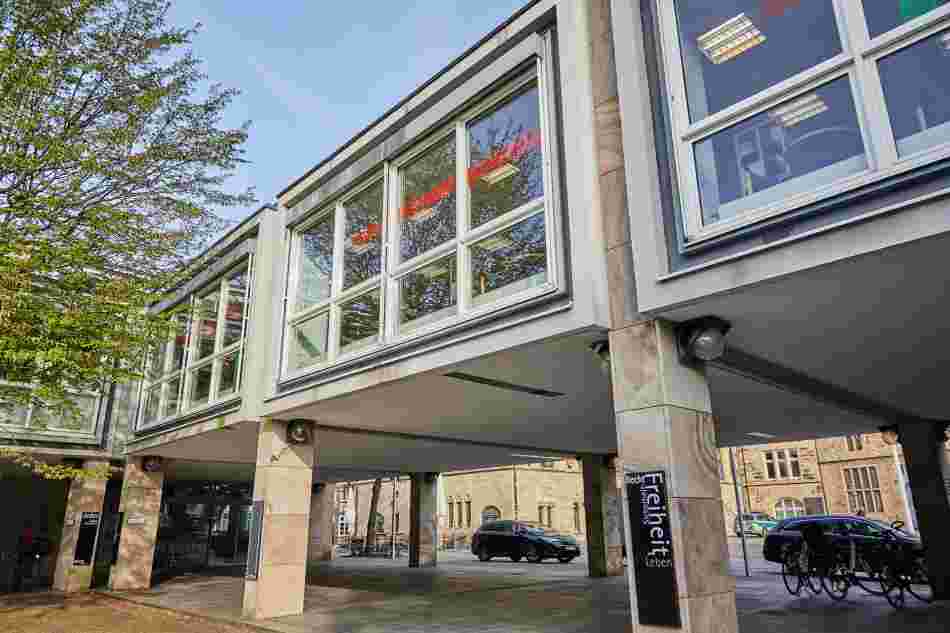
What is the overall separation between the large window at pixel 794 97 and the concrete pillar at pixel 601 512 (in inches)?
463

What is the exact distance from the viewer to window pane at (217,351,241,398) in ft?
35.9

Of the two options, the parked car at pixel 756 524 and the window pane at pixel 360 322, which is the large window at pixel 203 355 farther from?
the parked car at pixel 756 524

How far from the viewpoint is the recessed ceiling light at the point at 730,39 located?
5.04 meters

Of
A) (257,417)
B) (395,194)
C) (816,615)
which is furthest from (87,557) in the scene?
(816,615)

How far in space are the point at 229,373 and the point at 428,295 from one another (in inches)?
221

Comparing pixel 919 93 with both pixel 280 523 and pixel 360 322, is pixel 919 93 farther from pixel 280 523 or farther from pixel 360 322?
pixel 280 523

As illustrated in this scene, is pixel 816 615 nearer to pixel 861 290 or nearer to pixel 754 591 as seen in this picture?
pixel 754 591

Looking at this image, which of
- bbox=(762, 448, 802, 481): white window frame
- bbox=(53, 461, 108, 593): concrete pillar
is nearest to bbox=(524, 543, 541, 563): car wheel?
bbox=(53, 461, 108, 593): concrete pillar

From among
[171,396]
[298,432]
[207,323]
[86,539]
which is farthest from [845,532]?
[86,539]

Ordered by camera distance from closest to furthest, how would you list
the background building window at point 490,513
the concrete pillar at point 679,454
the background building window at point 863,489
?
the concrete pillar at point 679,454 → the background building window at point 863,489 → the background building window at point 490,513

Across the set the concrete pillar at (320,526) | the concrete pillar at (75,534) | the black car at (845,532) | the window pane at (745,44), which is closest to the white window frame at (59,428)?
the concrete pillar at (75,534)

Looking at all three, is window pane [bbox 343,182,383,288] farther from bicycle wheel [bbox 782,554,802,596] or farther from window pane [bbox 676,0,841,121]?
bicycle wheel [bbox 782,554,802,596]

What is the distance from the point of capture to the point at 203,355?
12.5 m

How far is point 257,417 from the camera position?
10.2 metres
